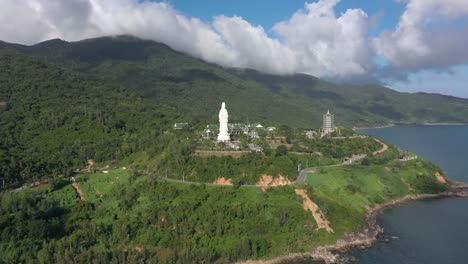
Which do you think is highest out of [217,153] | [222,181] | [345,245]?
[217,153]

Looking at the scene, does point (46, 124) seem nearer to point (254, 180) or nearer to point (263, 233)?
point (254, 180)

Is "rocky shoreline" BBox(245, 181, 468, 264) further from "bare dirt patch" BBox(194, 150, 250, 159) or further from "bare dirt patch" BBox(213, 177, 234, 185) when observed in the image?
"bare dirt patch" BBox(194, 150, 250, 159)

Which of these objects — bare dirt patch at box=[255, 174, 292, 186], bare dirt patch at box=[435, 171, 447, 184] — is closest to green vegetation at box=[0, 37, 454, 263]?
bare dirt patch at box=[255, 174, 292, 186]

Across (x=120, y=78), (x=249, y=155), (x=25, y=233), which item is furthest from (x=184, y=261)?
(x=120, y=78)

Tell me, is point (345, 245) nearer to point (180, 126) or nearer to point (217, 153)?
point (217, 153)

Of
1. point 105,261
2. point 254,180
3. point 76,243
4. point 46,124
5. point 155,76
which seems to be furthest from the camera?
point 155,76

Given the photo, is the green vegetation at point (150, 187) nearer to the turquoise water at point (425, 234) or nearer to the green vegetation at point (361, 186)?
the green vegetation at point (361, 186)

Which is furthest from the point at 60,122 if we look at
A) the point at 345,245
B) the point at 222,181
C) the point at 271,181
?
the point at 345,245

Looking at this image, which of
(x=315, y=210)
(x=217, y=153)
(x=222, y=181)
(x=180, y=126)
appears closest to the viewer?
(x=315, y=210)
